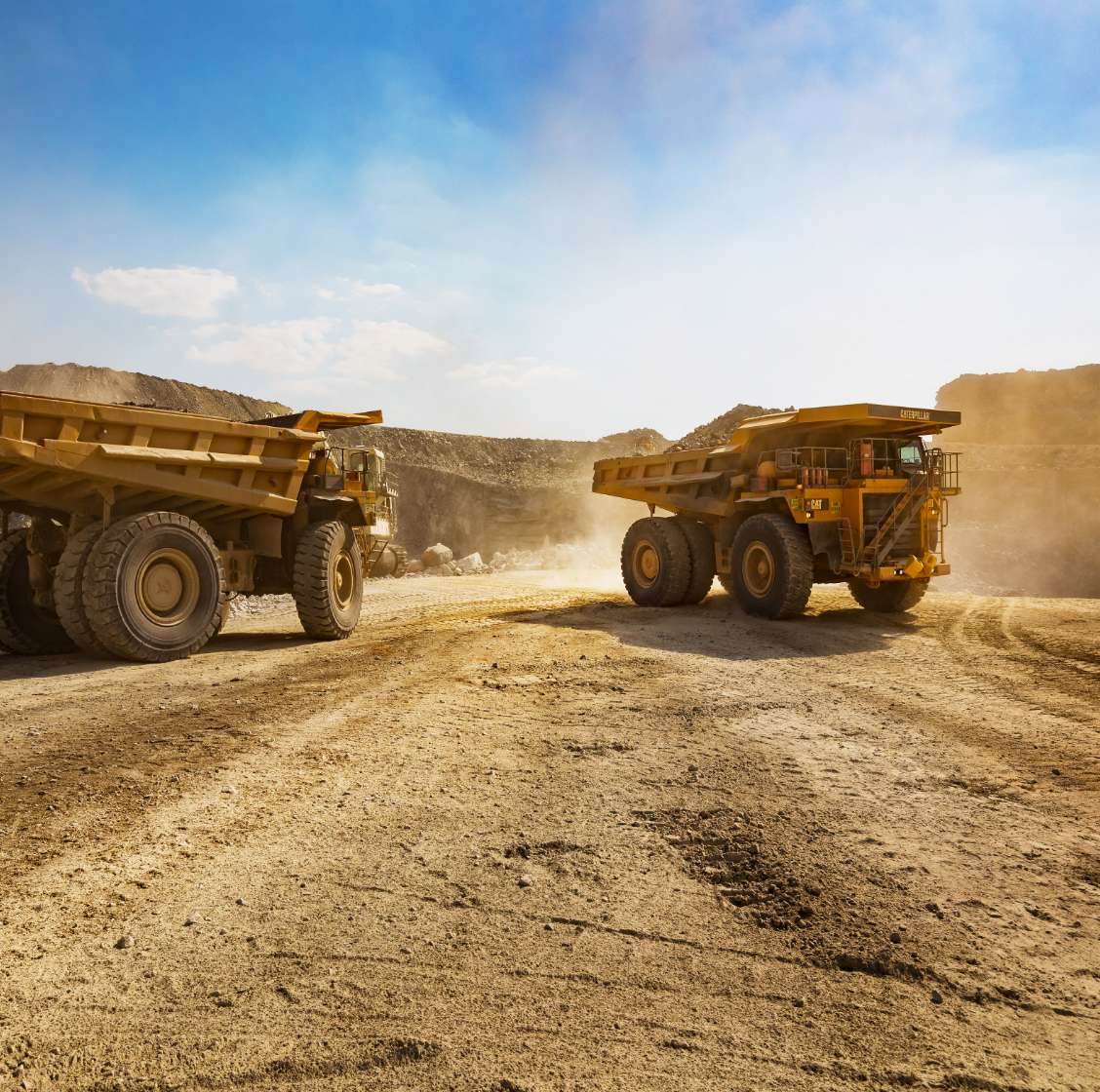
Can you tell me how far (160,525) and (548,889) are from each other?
21.2 ft

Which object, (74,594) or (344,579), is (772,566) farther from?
(74,594)

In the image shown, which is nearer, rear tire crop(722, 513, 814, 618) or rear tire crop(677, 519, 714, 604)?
rear tire crop(722, 513, 814, 618)

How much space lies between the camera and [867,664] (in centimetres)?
824

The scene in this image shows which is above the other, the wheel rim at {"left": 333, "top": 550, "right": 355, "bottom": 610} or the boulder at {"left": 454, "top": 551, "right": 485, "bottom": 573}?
the wheel rim at {"left": 333, "top": 550, "right": 355, "bottom": 610}

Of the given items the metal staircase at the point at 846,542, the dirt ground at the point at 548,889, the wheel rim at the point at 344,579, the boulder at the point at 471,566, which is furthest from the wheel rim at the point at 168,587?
the boulder at the point at 471,566

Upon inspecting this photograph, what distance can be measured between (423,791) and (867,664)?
517cm

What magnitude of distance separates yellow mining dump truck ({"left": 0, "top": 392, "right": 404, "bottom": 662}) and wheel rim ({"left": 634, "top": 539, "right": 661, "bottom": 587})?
167 inches

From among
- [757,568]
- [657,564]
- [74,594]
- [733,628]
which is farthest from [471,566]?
[74,594]

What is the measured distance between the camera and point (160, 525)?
8531 mm

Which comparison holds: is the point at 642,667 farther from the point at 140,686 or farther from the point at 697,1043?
the point at 697,1043

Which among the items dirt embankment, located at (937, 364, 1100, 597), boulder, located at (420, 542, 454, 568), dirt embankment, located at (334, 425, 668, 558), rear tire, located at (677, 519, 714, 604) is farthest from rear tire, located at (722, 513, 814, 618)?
dirt embankment, located at (334, 425, 668, 558)

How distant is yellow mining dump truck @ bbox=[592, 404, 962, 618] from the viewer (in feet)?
36.0

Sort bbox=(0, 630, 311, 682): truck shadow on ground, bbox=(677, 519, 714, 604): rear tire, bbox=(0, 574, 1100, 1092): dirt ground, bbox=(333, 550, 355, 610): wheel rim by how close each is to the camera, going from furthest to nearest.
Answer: bbox=(677, 519, 714, 604): rear tire, bbox=(333, 550, 355, 610): wheel rim, bbox=(0, 630, 311, 682): truck shadow on ground, bbox=(0, 574, 1100, 1092): dirt ground

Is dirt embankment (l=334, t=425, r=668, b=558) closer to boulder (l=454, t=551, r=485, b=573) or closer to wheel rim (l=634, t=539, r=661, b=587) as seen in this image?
boulder (l=454, t=551, r=485, b=573)
